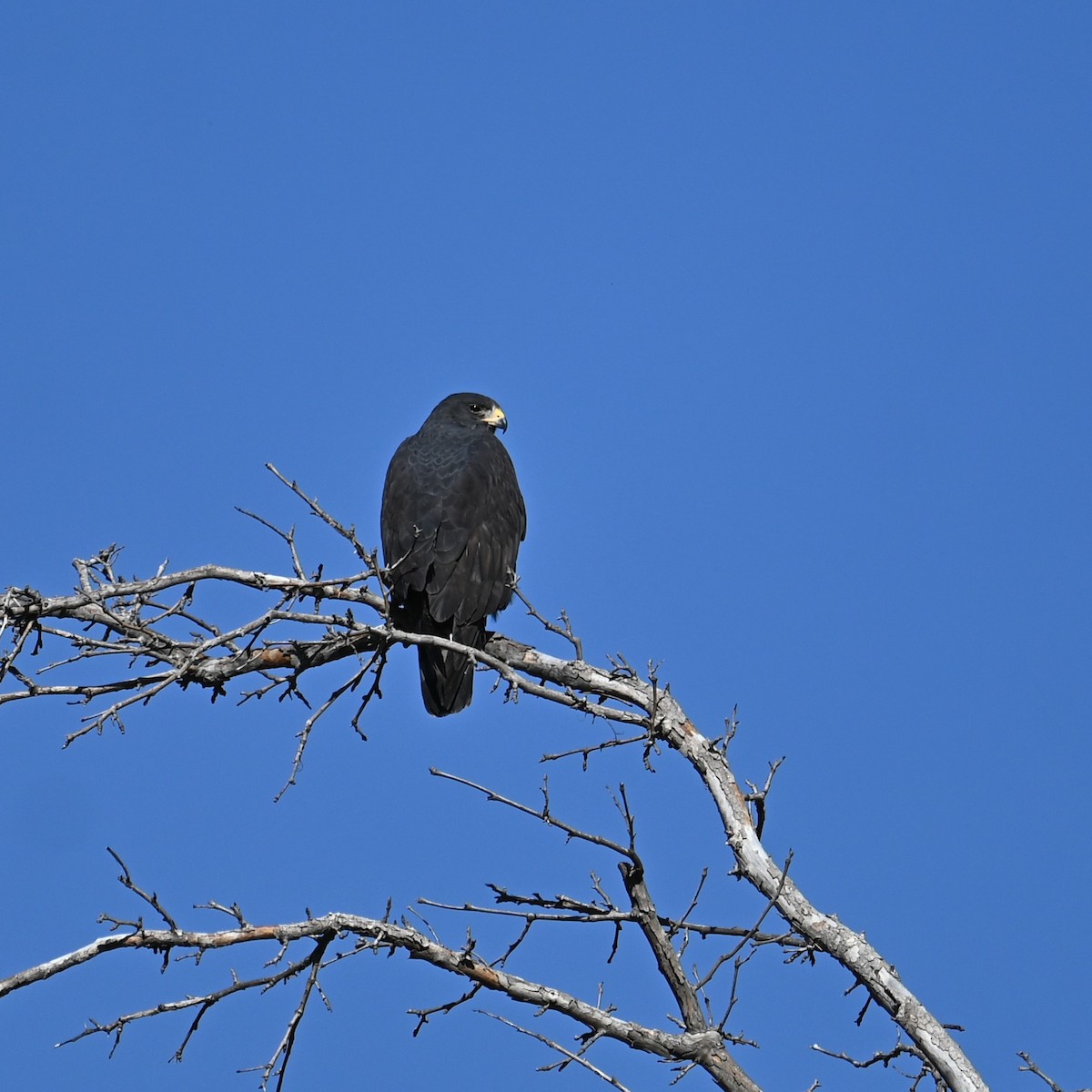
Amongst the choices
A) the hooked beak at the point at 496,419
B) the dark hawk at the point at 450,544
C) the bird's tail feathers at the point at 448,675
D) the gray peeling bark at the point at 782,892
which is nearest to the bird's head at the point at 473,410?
the hooked beak at the point at 496,419

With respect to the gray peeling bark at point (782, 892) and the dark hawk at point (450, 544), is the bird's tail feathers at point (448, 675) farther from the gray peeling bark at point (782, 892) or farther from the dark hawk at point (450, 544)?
the gray peeling bark at point (782, 892)

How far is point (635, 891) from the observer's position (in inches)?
188

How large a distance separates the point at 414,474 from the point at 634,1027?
3.44 meters

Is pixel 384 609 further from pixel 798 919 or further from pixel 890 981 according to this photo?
pixel 890 981

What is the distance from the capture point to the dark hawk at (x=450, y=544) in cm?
664

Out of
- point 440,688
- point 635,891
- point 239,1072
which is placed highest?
point 440,688

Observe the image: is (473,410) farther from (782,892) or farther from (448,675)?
(782,892)

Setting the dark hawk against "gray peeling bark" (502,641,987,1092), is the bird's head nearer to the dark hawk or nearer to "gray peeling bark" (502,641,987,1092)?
the dark hawk

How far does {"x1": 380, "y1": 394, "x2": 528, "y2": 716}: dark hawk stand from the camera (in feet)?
21.8

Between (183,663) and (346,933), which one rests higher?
(183,663)

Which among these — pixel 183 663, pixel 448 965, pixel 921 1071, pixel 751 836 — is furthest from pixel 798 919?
pixel 183 663

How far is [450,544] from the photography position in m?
6.73

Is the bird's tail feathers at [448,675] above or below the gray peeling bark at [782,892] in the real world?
above

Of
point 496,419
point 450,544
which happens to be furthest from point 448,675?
point 496,419
